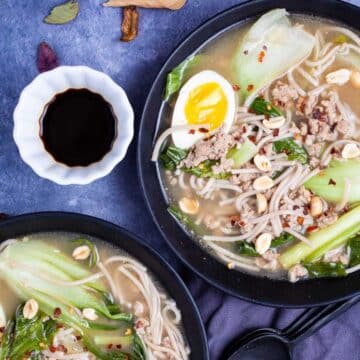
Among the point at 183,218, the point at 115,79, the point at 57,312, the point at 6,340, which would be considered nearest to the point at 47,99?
the point at 115,79

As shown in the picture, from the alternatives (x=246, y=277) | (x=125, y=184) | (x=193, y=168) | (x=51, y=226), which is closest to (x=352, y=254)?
(x=246, y=277)

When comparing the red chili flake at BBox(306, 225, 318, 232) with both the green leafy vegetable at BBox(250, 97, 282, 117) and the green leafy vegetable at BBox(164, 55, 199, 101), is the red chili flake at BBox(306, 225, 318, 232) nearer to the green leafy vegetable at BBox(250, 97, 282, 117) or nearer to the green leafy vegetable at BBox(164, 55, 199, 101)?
the green leafy vegetable at BBox(250, 97, 282, 117)

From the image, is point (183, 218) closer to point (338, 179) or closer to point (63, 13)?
point (338, 179)

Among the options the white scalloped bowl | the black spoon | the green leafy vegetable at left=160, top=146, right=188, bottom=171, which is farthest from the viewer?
the black spoon

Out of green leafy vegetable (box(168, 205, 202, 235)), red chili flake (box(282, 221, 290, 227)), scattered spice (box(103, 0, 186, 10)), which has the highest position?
scattered spice (box(103, 0, 186, 10))

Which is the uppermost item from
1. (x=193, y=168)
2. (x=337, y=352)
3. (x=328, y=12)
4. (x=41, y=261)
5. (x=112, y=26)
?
(x=328, y=12)

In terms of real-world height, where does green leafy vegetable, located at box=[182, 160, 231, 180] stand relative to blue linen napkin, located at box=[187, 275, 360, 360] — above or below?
above

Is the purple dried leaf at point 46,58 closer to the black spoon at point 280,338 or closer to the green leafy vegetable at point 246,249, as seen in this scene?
the green leafy vegetable at point 246,249

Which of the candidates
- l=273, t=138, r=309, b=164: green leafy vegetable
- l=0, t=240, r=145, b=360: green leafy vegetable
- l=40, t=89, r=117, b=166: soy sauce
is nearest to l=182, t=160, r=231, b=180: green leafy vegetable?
l=273, t=138, r=309, b=164: green leafy vegetable

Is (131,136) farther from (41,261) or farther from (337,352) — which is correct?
(337,352)
